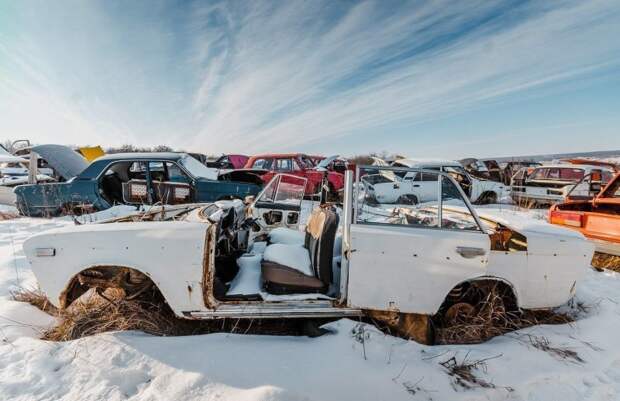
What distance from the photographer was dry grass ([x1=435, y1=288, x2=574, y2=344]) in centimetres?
256

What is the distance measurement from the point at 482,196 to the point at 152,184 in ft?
33.0

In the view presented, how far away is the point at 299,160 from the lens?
33.3 feet

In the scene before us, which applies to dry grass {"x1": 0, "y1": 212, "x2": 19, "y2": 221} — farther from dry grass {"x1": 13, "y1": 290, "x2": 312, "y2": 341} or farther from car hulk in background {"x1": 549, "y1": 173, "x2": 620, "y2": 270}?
car hulk in background {"x1": 549, "y1": 173, "x2": 620, "y2": 270}

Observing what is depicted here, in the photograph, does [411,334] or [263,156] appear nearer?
[411,334]

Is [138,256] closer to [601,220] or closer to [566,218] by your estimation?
[601,220]

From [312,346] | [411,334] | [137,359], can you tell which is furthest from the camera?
[411,334]

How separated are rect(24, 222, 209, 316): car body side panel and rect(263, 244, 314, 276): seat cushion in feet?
2.23

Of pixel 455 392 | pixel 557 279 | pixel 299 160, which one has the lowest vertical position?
pixel 455 392

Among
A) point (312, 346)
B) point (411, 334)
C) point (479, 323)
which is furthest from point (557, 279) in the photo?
point (312, 346)

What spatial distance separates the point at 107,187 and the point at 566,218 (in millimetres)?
9233

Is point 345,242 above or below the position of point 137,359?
above

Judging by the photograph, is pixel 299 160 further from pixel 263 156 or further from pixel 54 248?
pixel 54 248

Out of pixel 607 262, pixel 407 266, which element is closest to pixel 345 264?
pixel 407 266

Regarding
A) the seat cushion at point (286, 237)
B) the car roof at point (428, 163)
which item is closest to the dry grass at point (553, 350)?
the seat cushion at point (286, 237)
